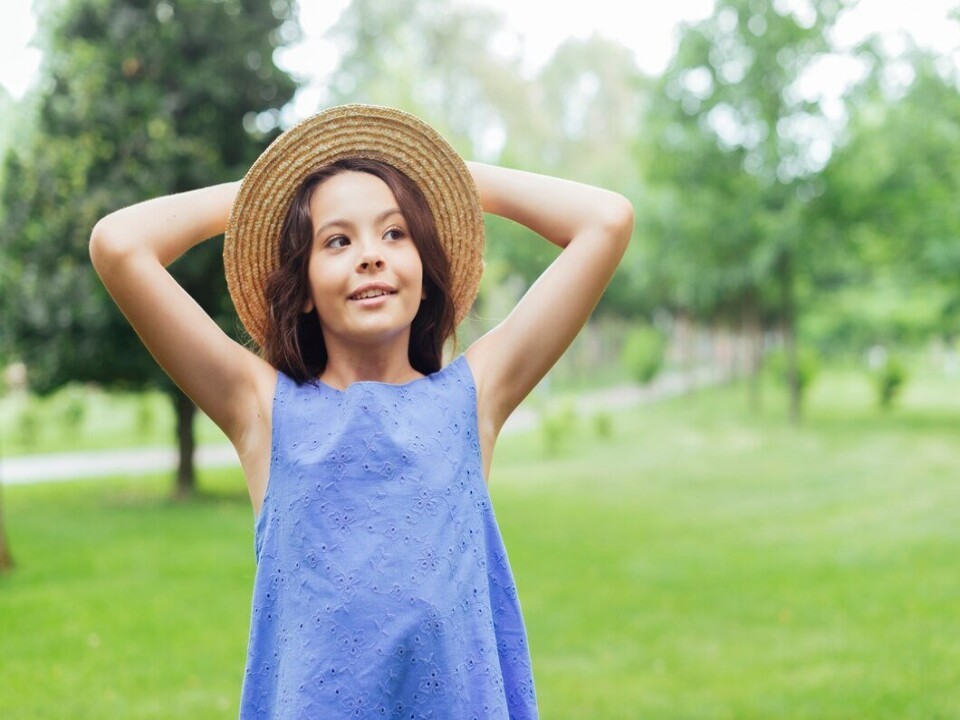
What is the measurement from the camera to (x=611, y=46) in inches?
1639

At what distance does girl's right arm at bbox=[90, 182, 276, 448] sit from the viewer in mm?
1825

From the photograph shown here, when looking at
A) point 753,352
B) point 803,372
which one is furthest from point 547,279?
point 803,372

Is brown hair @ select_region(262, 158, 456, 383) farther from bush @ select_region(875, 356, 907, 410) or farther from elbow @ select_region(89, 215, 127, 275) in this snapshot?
bush @ select_region(875, 356, 907, 410)

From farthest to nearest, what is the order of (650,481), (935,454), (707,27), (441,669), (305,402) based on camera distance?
(707,27) → (935,454) → (650,481) → (305,402) → (441,669)

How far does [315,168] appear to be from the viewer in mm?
1961

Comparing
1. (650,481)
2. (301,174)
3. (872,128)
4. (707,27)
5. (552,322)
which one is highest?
(707,27)

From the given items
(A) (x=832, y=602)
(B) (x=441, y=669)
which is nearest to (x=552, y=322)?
(B) (x=441, y=669)

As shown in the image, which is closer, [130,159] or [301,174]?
[301,174]

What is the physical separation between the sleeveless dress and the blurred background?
96 cm

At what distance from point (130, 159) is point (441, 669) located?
374 inches

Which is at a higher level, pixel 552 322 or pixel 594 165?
pixel 594 165

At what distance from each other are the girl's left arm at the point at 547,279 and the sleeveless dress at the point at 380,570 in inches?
4.1

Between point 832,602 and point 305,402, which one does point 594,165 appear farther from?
point 305,402

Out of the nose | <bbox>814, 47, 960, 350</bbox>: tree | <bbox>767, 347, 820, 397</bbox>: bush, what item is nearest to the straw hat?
the nose
